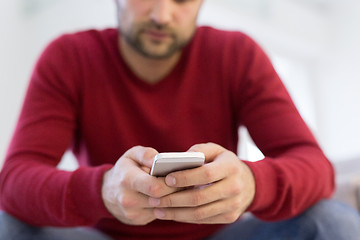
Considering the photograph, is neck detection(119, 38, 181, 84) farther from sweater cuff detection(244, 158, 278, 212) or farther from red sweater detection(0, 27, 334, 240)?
sweater cuff detection(244, 158, 278, 212)

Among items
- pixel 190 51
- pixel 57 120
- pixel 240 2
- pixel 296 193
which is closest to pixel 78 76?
pixel 57 120

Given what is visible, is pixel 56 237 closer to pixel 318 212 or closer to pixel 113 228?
pixel 113 228

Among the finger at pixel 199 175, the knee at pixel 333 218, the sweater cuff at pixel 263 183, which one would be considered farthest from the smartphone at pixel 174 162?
the knee at pixel 333 218

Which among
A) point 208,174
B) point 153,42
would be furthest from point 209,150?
point 153,42

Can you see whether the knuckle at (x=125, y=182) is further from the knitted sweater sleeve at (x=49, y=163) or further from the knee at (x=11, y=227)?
the knee at (x=11, y=227)

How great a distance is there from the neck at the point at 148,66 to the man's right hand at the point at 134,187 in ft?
0.85

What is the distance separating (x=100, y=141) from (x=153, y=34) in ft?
0.64

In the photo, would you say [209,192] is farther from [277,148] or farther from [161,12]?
[161,12]

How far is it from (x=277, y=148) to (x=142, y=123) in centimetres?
22

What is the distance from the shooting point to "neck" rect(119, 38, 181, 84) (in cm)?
75

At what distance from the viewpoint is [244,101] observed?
0.74 m

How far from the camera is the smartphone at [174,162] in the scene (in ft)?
1.34

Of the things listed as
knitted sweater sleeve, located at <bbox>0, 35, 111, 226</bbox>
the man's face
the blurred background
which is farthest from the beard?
the blurred background

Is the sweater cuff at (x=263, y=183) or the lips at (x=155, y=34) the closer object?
the sweater cuff at (x=263, y=183)
